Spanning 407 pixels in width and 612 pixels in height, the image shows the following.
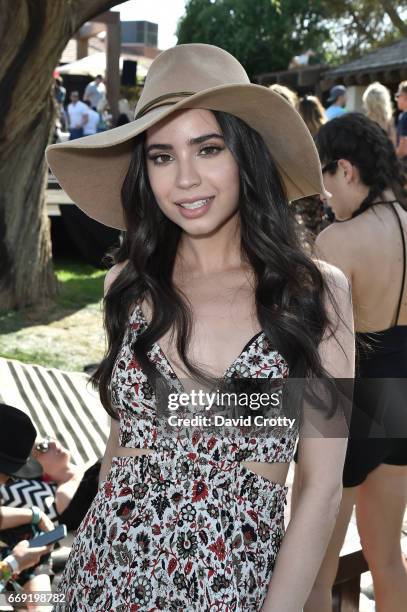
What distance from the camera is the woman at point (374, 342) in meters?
2.64

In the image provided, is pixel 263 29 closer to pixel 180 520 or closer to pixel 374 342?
pixel 374 342

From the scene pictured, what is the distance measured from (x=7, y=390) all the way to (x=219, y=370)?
12.3ft

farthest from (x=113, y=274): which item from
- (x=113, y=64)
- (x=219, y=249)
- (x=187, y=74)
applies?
(x=113, y=64)

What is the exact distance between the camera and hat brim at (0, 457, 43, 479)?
2.91 m

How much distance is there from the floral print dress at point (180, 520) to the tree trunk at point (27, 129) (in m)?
4.21

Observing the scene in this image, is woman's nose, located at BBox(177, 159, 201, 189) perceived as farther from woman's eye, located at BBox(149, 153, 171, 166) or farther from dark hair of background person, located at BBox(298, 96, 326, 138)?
dark hair of background person, located at BBox(298, 96, 326, 138)

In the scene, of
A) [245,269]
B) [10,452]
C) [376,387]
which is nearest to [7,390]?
[10,452]

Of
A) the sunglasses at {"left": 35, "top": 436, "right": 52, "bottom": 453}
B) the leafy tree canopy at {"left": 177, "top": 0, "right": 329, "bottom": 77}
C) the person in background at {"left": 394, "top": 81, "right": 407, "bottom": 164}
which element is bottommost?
the sunglasses at {"left": 35, "top": 436, "right": 52, "bottom": 453}

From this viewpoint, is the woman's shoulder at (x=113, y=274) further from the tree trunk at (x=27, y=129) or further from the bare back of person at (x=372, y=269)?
the tree trunk at (x=27, y=129)

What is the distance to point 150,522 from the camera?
175 centimetres

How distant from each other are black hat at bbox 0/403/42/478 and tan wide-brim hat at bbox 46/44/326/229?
1.09 metres

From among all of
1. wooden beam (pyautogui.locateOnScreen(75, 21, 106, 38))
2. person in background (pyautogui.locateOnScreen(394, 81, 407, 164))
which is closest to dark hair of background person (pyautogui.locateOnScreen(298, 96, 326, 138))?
person in background (pyautogui.locateOnScreen(394, 81, 407, 164))

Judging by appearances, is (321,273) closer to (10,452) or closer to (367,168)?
(367,168)

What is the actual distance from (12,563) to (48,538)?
184mm
